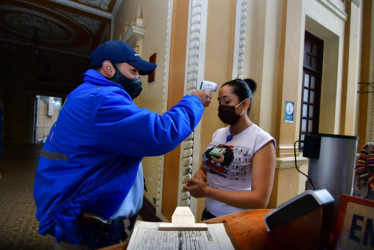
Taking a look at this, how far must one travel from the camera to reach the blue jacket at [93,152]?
0.86m

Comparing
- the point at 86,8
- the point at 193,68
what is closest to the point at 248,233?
the point at 193,68

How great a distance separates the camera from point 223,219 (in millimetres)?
804

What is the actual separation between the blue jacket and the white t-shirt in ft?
1.51

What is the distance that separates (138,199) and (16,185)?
4.16 metres

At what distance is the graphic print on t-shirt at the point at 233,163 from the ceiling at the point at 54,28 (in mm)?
4891

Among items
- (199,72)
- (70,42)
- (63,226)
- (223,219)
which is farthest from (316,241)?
(70,42)

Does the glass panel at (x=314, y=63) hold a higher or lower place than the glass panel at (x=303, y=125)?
higher

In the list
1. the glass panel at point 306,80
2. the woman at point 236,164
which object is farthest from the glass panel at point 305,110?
the woman at point 236,164

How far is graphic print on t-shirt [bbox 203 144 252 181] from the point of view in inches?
49.8

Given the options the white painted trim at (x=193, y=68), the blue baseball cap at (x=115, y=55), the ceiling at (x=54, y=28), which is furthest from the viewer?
the ceiling at (x=54, y=28)

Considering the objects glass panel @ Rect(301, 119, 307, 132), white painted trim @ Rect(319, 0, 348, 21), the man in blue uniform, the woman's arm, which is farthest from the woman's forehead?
white painted trim @ Rect(319, 0, 348, 21)

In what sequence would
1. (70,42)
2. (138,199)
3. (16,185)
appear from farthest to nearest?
1. (70,42)
2. (16,185)
3. (138,199)

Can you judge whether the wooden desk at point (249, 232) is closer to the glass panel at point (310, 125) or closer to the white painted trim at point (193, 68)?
the white painted trim at point (193, 68)

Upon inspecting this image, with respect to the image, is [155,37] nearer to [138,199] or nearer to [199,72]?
[199,72]
